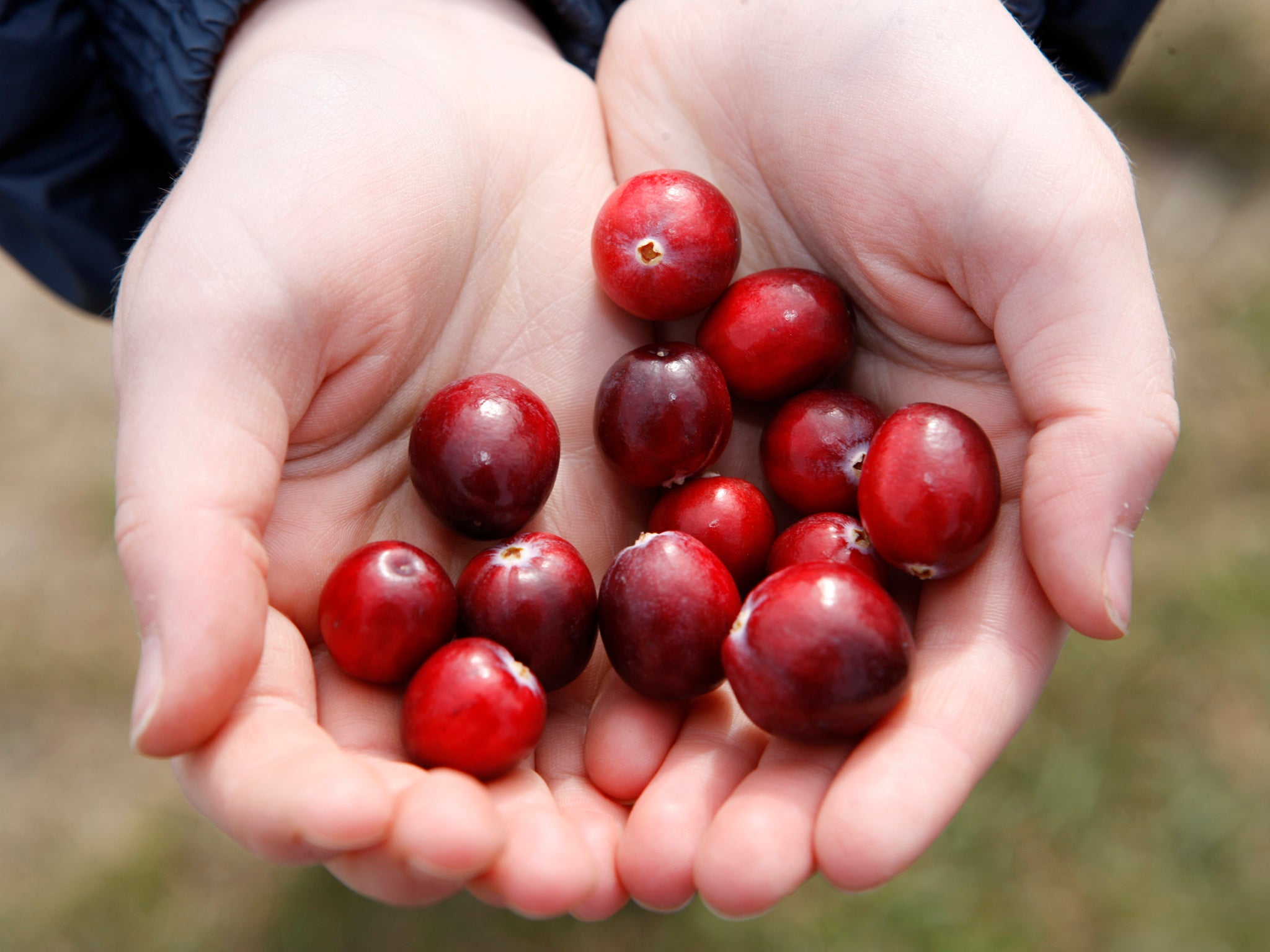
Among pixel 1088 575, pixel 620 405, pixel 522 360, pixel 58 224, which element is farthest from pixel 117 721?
pixel 1088 575

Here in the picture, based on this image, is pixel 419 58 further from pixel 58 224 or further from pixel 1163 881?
pixel 1163 881

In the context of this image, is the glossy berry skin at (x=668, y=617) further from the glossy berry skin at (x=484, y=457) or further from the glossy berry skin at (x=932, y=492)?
the glossy berry skin at (x=932, y=492)

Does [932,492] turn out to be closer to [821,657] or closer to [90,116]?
[821,657]

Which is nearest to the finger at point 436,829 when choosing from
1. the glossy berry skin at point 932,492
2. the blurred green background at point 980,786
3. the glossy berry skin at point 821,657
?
the glossy berry skin at point 821,657

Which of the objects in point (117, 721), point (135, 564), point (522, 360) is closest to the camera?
point (135, 564)

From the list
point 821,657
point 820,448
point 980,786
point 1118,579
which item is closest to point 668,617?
point 821,657

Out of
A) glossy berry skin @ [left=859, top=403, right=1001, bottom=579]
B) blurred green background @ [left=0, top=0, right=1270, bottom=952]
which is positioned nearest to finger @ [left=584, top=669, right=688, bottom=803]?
glossy berry skin @ [left=859, top=403, right=1001, bottom=579]

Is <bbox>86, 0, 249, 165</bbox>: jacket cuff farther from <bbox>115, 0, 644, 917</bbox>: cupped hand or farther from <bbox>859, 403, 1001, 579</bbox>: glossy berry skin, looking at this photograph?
<bbox>859, 403, 1001, 579</bbox>: glossy berry skin

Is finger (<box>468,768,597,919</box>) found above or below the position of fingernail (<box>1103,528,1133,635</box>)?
below
